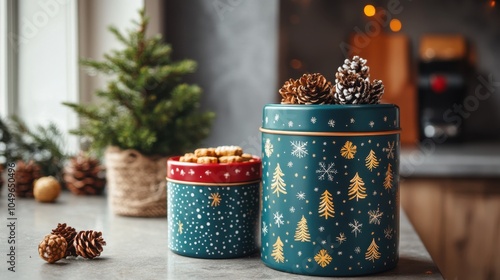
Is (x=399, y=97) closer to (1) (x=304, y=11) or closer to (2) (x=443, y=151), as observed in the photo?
(2) (x=443, y=151)

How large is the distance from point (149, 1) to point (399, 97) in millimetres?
1146

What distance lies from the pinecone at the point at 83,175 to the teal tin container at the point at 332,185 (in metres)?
0.72

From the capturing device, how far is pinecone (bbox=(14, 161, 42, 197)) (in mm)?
1400

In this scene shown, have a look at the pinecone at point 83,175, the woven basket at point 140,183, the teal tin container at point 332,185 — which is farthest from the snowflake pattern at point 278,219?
the pinecone at point 83,175

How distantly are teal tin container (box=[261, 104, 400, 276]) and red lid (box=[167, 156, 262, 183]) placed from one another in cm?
8

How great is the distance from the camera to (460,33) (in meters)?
2.63

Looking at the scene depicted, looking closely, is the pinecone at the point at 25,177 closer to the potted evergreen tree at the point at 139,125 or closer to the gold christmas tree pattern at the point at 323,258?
the potted evergreen tree at the point at 139,125

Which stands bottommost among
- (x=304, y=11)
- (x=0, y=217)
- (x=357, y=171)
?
(x=0, y=217)

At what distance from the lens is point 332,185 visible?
793 millimetres

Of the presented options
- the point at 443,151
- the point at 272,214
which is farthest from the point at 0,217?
the point at 443,151

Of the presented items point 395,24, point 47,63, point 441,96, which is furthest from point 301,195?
point 395,24

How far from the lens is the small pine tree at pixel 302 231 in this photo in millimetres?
806

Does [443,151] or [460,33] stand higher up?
[460,33]

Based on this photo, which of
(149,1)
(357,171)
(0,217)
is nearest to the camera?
(357,171)
